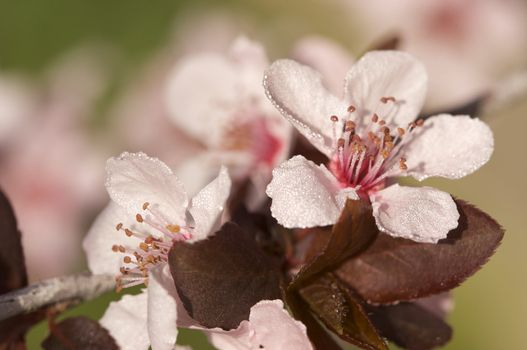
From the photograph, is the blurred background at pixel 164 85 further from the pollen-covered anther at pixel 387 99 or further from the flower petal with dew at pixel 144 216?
the flower petal with dew at pixel 144 216

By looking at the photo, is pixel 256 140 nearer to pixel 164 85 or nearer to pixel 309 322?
pixel 309 322

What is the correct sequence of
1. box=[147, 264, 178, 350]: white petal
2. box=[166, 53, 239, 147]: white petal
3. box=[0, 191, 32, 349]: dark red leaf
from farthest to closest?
box=[166, 53, 239, 147]: white petal, box=[0, 191, 32, 349]: dark red leaf, box=[147, 264, 178, 350]: white petal

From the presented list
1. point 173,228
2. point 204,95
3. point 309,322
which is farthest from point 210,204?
point 204,95

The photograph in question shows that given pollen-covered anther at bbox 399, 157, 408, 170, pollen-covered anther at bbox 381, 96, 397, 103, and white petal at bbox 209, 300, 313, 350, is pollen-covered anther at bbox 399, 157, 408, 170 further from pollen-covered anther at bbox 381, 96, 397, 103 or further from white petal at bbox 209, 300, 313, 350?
white petal at bbox 209, 300, 313, 350

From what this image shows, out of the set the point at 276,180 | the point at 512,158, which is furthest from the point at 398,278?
the point at 512,158

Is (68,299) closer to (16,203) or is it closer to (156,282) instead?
(156,282)

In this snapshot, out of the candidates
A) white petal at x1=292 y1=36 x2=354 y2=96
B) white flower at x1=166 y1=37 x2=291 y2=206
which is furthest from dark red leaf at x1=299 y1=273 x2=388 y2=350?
white petal at x1=292 y1=36 x2=354 y2=96

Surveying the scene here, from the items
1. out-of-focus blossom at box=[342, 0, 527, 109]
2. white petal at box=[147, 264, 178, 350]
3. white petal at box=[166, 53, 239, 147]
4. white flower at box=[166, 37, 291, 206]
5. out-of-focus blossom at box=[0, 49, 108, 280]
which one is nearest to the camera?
white petal at box=[147, 264, 178, 350]
